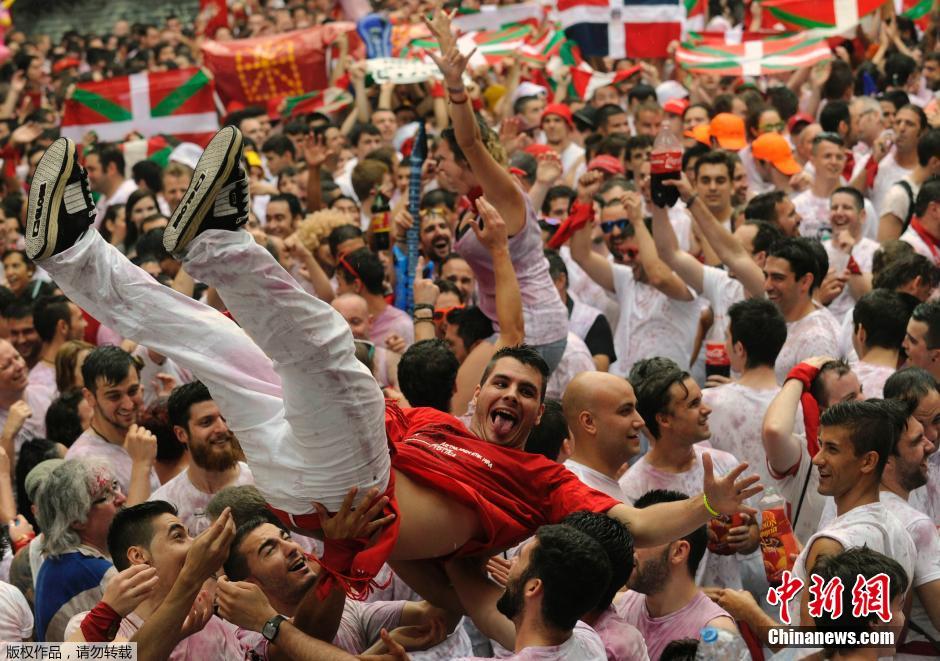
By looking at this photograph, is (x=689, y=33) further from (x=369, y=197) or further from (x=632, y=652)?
(x=632, y=652)

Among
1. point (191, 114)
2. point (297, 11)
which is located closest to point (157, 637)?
point (191, 114)

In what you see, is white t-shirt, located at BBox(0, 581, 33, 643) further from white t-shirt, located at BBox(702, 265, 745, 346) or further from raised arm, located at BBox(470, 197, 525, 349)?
white t-shirt, located at BBox(702, 265, 745, 346)

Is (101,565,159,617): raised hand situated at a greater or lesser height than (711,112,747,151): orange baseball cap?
greater

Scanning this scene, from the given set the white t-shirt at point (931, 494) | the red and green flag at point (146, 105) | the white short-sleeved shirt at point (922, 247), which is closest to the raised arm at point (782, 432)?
the white t-shirt at point (931, 494)

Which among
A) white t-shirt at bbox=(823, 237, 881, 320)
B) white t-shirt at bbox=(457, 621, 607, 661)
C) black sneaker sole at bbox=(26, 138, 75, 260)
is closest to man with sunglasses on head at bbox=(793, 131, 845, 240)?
white t-shirt at bbox=(823, 237, 881, 320)

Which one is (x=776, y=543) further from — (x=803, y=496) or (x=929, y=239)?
(x=929, y=239)

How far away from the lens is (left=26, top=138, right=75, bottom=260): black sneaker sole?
14.0 feet

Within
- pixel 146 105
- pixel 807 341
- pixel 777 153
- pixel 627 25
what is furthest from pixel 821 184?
pixel 146 105

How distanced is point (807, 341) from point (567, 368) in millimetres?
1192

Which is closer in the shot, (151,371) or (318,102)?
(151,371)

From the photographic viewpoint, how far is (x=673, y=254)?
24.0ft

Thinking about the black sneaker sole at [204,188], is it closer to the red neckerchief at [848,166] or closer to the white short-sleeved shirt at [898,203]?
the white short-sleeved shirt at [898,203]

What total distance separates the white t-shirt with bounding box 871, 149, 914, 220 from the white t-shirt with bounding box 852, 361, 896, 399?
344cm

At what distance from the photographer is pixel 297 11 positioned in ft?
56.7
